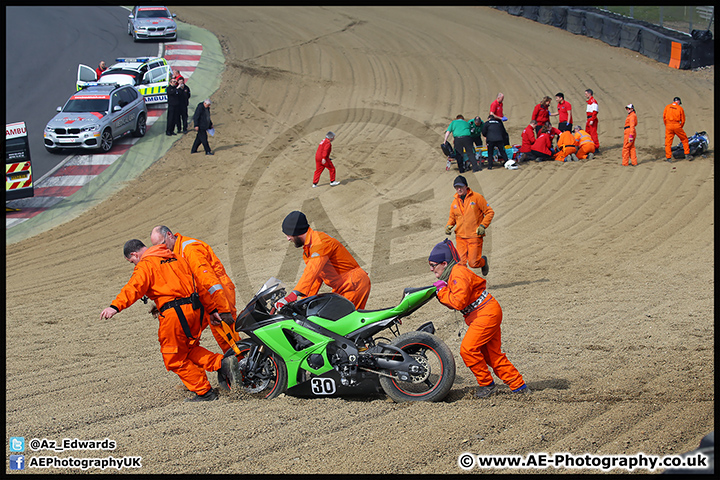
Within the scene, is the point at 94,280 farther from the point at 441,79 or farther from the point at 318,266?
the point at 441,79

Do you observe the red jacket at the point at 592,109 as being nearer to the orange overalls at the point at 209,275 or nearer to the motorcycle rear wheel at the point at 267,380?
the orange overalls at the point at 209,275

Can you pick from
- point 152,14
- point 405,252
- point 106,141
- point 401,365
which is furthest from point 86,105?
point 401,365

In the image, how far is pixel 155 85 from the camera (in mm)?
23031

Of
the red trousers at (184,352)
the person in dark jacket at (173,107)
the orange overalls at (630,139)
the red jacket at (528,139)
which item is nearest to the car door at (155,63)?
the person in dark jacket at (173,107)

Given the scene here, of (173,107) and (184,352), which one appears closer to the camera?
(184,352)

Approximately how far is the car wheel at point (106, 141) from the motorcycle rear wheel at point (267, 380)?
15.0m

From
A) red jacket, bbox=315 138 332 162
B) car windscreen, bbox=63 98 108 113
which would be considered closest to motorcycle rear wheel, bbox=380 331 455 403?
red jacket, bbox=315 138 332 162

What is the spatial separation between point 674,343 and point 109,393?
21.1 feet

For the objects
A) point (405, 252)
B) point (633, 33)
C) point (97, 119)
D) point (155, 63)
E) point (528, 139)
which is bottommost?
point (405, 252)

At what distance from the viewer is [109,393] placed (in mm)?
6594

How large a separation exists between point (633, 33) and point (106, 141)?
23.1 m

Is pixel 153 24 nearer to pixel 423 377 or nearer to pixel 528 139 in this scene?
pixel 528 139

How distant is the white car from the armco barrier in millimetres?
20212

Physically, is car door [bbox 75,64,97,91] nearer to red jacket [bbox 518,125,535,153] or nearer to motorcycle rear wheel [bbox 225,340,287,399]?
red jacket [bbox 518,125,535,153]
